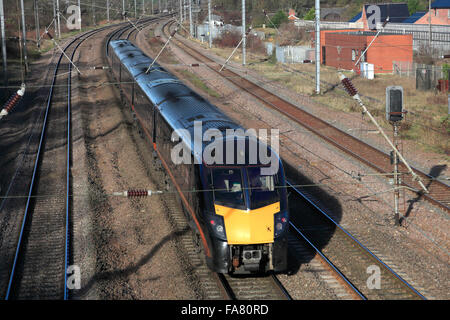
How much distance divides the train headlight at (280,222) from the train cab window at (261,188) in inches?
13.7

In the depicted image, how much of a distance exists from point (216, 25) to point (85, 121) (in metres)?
48.0

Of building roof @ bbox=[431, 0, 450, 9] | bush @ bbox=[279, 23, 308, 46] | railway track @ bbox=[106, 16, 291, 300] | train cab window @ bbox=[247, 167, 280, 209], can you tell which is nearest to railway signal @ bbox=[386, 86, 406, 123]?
train cab window @ bbox=[247, 167, 280, 209]

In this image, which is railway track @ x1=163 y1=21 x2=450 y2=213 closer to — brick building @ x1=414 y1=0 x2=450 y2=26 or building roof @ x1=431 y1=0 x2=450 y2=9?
brick building @ x1=414 y1=0 x2=450 y2=26

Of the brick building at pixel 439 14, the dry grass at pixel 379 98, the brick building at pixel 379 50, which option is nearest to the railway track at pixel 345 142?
Answer: the dry grass at pixel 379 98

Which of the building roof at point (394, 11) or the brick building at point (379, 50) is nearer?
the brick building at point (379, 50)

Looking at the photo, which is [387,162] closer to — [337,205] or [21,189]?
[337,205]

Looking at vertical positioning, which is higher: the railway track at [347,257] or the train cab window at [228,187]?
the train cab window at [228,187]

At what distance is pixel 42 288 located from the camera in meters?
13.0

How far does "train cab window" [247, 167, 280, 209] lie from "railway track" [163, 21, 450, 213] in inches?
235

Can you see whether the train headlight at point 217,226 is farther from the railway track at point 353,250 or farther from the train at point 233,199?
the railway track at point 353,250

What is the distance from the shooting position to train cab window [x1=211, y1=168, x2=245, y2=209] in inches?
489

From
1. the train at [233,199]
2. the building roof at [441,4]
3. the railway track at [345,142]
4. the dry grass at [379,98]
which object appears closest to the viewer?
the train at [233,199]

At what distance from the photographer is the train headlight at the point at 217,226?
39.9 feet

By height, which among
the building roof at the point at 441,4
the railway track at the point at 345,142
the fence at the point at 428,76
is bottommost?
the railway track at the point at 345,142
